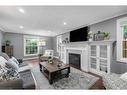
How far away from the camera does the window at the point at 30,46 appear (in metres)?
7.28

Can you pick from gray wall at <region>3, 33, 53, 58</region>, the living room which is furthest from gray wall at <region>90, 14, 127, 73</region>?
gray wall at <region>3, 33, 53, 58</region>

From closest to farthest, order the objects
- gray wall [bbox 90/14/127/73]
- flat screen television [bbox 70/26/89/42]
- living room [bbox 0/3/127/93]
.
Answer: living room [bbox 0/3/127/93]
gray wall [bbox 90/14/127/73]
flat screen television [bbox 70/26/89/42]

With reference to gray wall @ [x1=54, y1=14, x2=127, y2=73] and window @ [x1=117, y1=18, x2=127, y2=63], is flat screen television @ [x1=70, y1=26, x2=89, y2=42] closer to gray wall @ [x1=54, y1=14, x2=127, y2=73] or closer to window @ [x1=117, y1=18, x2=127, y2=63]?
gray wall @ [x1=54, y1=14, x2=127, y2=73]

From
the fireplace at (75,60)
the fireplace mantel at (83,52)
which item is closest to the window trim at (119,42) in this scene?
the fireplace mantel at (83,52)

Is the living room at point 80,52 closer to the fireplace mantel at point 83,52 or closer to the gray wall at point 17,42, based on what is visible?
the fireplace mantel at point 83,52

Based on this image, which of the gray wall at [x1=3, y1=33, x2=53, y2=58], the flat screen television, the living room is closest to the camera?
the living room

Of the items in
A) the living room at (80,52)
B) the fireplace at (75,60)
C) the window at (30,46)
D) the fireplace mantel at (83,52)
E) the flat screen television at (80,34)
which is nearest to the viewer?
the living room at (80,52)

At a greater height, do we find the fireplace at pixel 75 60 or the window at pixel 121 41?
the window at pixel 121 41

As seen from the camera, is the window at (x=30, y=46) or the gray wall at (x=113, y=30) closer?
the gray wall at (x=113, y=30)

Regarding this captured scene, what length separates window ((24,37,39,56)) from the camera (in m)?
7.28
